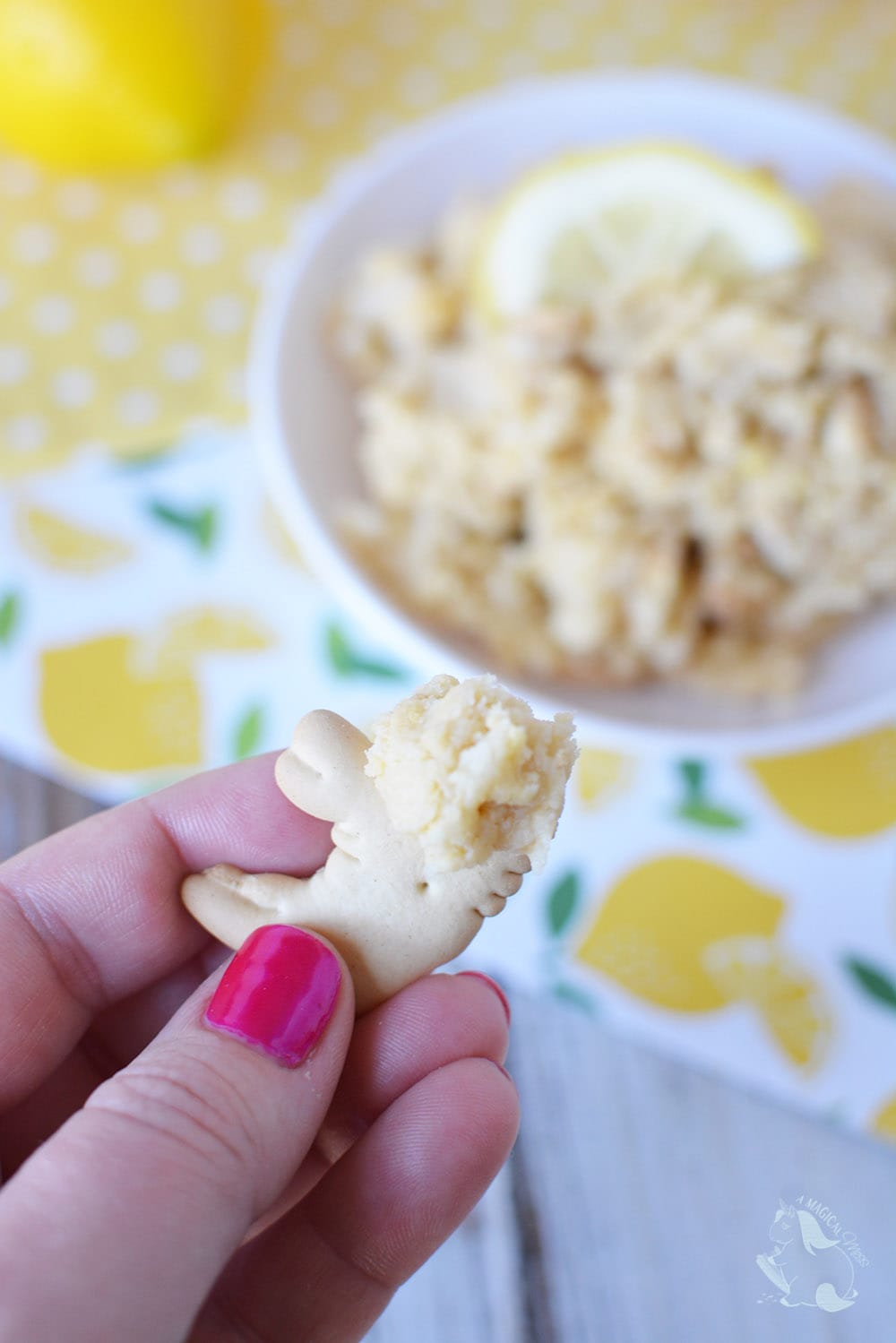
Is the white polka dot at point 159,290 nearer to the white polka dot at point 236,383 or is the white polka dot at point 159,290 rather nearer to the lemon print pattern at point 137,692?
the white polka dot at point 236,383

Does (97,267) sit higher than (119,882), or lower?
higher

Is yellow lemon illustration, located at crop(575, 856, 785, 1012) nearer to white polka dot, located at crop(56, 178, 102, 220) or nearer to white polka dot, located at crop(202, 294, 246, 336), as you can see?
white polka dot, located at crop(202, 294, 246, 336)

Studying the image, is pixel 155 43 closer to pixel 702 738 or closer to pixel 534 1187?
pixel 702 738

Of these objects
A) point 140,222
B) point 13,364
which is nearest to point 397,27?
point 140,222

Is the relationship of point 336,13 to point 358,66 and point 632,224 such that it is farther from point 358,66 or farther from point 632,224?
point 632,224

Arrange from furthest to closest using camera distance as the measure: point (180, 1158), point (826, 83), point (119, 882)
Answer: point (826, 83) < point (119, 882) < point (180, 1158)

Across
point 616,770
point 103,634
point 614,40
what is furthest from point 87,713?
point 614,40
